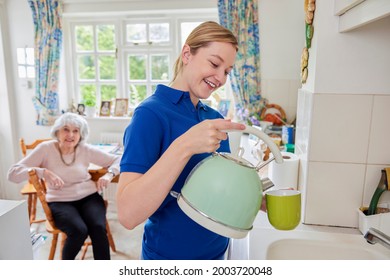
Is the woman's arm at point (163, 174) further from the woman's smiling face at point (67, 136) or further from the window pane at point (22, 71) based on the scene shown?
the window pane at point (22, 71)

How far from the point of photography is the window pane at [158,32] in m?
2.57

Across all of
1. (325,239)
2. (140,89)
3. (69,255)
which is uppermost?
(140,89)

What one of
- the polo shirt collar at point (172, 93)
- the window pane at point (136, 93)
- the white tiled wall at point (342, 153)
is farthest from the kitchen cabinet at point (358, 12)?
the window pane at point (136, 93)

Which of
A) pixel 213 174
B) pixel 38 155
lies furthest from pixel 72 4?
pixel 213 174

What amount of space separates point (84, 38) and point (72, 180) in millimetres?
1567

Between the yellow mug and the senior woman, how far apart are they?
124cm

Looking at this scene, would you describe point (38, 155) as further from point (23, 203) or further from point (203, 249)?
point (203, 249)

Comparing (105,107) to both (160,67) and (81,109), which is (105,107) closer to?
(81,109)

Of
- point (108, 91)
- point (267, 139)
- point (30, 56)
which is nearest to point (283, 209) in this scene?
point (267, 139)

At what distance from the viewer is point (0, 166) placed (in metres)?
2.55

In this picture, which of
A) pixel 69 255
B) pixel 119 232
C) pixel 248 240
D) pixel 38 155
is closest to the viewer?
pixel 248 240

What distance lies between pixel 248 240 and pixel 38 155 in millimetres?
1366

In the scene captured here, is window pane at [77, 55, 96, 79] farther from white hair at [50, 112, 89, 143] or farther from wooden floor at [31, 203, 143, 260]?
wooden floor at [31, 203, 143, 260]

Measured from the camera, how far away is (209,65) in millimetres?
576
